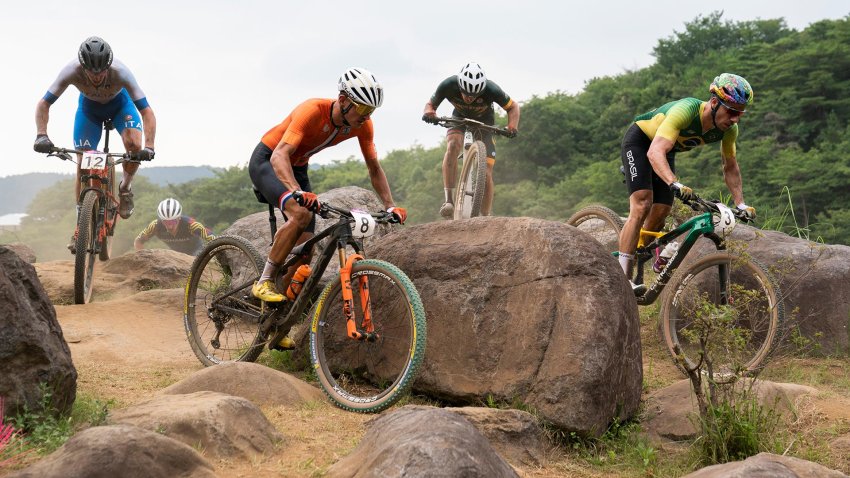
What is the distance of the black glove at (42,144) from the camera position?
9.86m

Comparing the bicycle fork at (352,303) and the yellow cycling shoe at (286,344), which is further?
the yellow cycling shoe at (286,344)

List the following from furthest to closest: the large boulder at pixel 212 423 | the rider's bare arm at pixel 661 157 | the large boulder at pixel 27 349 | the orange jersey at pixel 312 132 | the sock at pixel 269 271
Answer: the rider's bare arm at pixel 661 157
the sock at pixel 269 271
the orange jersey at pixel 312 132
the large boulder at pixel 27 349
the large boulder at pixel 212 423

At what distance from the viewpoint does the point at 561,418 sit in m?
6.09

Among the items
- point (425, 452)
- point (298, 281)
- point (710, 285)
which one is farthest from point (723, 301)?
point (425, 452)

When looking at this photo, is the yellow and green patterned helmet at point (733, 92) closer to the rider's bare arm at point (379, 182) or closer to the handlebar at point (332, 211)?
the rider's bare arm at point (379, 182)

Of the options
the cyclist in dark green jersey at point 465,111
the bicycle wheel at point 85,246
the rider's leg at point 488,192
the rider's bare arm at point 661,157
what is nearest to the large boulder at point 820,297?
the rider's bare arm at point 661,157

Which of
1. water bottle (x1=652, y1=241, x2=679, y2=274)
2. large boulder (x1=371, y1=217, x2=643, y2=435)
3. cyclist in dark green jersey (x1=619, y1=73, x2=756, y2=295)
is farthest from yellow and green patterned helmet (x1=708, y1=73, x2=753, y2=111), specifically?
large boulder (x1=371, y1=217, x2=643, y2=435)

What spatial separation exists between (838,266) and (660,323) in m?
2.56

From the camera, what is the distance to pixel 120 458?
4234mm

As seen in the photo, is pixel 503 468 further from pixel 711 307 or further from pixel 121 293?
pixel 121 293

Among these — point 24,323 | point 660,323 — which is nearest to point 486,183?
point 660,323

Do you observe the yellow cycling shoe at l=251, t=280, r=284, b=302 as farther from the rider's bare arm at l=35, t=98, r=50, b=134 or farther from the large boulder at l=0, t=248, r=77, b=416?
the rider's bare arm at l=35, t=98, r=50, b=134

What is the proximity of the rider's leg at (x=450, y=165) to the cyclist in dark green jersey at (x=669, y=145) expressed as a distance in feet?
11.0

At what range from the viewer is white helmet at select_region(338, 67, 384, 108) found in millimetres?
6770
